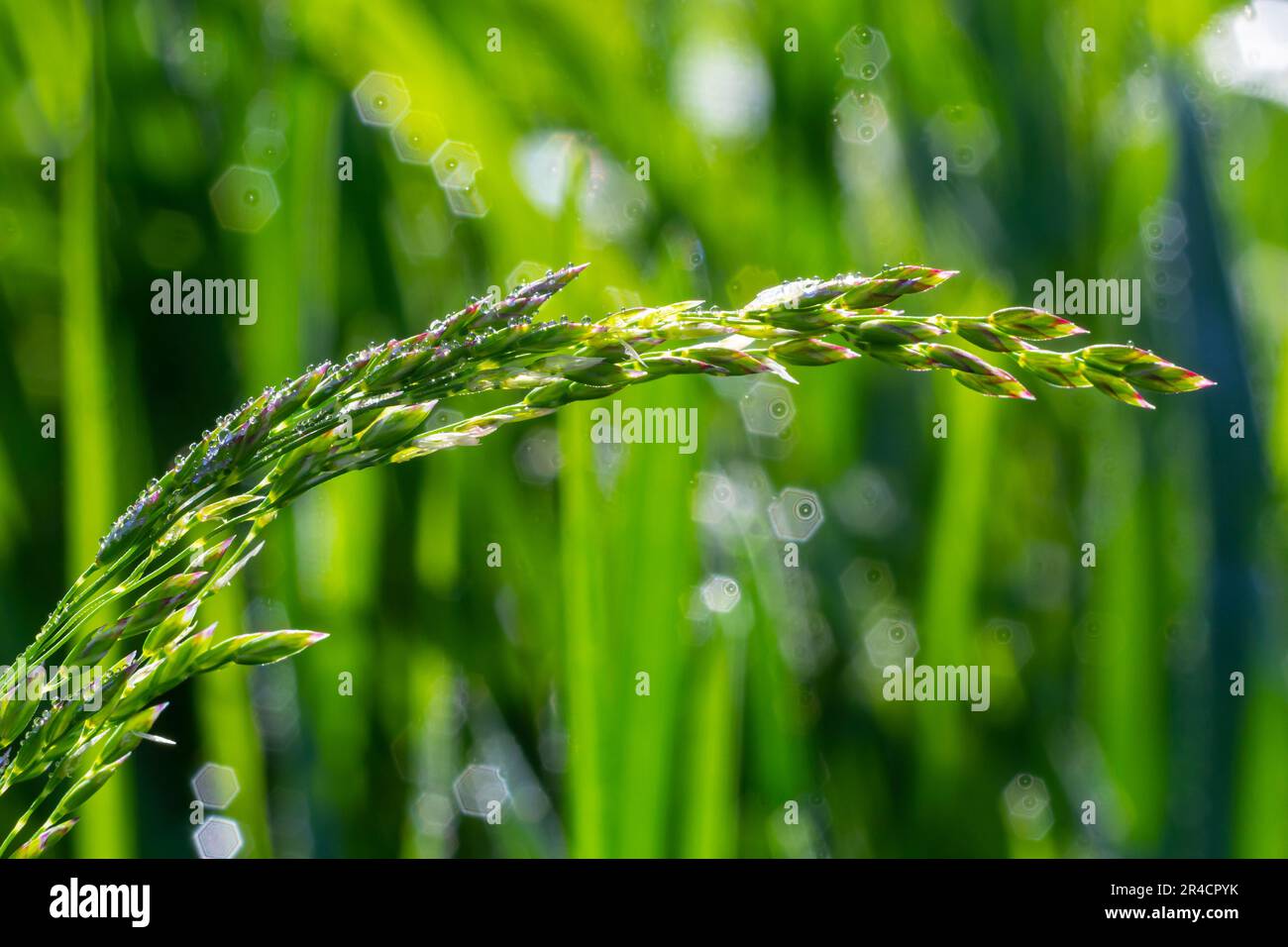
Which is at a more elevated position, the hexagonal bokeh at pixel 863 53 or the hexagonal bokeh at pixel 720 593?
the hexagonal bokeh at pixel 863 53

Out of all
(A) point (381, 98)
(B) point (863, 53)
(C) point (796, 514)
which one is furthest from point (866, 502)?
(A) point (381, 98)

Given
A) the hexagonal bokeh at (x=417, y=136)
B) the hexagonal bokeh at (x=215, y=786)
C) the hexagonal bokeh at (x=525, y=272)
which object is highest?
the hexagonal bokeh at (x=417, y=136)

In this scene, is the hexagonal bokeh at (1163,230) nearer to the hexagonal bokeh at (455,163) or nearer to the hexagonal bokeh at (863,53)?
the hexagonal bokeh at (863,53)

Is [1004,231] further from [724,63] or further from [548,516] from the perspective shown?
[548,516]

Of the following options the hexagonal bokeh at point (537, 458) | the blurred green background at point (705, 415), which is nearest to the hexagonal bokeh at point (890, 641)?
the blurred green background at point (705, 415)

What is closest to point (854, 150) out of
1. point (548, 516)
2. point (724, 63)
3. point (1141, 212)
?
point (724, 63)
